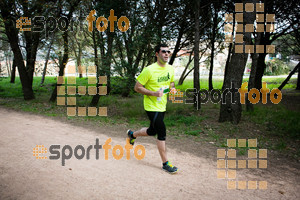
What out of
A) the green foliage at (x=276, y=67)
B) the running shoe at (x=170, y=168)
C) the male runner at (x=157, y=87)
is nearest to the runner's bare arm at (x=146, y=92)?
the male runner at (x=157, y=87)

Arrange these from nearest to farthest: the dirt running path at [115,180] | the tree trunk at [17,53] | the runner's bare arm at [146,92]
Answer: the dirt running path at [115,180], the runner's bare arm at [146,92], the tree trunk at [17,53]

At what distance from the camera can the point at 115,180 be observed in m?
4.04

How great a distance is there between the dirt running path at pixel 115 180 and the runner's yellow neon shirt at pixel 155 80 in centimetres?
121

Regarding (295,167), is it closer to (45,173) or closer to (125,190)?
(125,190)

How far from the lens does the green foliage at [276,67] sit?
39.2m

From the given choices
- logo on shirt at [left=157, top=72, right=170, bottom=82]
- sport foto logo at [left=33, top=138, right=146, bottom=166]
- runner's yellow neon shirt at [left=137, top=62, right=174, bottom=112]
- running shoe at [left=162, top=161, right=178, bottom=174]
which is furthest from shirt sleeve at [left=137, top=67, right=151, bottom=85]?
sport foto logo at [left=33, top=138, right=146, bottom=166]

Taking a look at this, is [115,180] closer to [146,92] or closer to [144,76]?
[146,92]

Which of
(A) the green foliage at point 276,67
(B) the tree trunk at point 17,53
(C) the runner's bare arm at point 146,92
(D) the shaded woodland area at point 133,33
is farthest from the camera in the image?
(A) the green foliage at point 276,67

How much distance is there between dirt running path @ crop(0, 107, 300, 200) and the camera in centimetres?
358

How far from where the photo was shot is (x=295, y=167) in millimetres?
5367

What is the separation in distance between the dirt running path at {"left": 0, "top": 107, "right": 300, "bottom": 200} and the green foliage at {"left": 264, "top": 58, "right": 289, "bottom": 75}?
128 feet

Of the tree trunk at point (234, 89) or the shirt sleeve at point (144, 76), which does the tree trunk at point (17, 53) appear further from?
the shirt sleeve at point (144, 76)

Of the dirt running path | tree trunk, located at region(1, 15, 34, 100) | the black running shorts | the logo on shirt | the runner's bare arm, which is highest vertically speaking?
tree trunk, located at region(1, 15, 34, 100)

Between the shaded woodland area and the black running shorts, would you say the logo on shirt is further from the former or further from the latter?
the shaded woodland area
